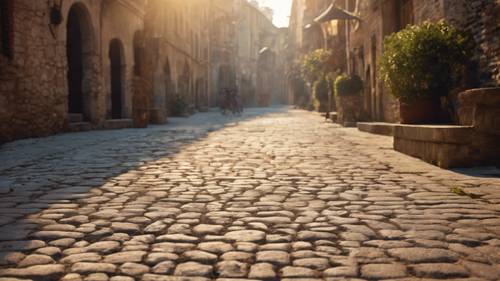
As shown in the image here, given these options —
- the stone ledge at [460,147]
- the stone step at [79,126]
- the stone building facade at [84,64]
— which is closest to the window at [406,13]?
the stone ledge at [460,147]

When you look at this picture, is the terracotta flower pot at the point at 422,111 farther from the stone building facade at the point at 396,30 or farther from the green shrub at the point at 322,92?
the green shrub at the point at 322,92

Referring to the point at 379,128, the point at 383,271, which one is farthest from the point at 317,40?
the point at 383,271

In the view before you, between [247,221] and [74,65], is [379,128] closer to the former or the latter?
[247,221]

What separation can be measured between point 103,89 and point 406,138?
33.9 feet

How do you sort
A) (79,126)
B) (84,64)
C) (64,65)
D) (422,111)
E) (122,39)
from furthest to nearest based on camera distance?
(122,39) < (84,64) < (79,126) < (64,65) < (422,111)

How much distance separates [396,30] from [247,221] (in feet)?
36.8

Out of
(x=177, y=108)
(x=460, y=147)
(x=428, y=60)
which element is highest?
(x=428, y=60)

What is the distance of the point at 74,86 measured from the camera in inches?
548

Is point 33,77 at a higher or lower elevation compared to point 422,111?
higher

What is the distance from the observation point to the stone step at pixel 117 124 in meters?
14.2

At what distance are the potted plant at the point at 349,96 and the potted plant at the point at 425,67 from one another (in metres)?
7.31

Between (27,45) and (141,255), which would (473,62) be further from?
(27,45)

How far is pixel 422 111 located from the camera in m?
7.35

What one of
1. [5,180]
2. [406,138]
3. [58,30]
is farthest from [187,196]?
[58,30]
